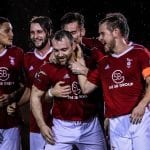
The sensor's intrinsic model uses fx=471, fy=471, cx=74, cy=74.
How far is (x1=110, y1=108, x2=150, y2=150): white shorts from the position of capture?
141 inches

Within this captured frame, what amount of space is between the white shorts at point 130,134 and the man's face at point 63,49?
2.07ft

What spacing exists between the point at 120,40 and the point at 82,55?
0.39m

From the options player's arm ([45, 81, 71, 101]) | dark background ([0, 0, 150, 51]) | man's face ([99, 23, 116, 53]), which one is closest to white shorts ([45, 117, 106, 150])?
player's arm ([45, 81, 71, 101])

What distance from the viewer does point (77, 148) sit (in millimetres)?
4082

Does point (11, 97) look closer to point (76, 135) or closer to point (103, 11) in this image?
point (76, 135)

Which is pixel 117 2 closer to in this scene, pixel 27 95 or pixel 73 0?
pixel 73 0

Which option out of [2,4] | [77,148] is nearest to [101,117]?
[77,148]

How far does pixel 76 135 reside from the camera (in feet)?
12.5

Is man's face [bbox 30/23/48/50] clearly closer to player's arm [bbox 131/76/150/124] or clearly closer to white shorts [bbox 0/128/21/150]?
white shorts [bbox 0/128/21/150]

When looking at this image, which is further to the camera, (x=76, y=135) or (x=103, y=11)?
(x=103, y=11)

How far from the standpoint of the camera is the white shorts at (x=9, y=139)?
4.17 m

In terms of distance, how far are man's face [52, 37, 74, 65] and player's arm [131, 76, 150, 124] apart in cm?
66

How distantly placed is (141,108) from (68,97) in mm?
642

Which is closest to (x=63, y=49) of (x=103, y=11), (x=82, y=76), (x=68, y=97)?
(x=82, y=76)
